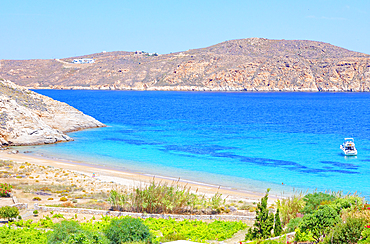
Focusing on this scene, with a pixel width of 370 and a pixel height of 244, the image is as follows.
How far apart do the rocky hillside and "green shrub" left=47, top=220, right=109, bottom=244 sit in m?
30.3

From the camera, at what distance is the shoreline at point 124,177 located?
73.8ft

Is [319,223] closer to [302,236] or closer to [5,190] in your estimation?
[302,236]

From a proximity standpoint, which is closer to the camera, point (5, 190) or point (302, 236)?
point (302, 236)

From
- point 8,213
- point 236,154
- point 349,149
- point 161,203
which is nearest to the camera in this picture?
point 8,213

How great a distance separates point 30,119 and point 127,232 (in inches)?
1282

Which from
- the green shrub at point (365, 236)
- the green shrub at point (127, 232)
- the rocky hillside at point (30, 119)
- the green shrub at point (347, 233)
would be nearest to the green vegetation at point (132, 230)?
the green shrub at point (127, 232)

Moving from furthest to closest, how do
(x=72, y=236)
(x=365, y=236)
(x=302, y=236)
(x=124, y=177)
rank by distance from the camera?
(x=124, y=177)
(x=302, y=236)
(x=365, y=236)
(x=72, y=236)

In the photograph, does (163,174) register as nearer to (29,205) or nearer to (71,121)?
(29,205)

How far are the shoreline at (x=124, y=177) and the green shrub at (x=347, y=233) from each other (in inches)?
360

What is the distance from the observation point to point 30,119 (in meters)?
39.7

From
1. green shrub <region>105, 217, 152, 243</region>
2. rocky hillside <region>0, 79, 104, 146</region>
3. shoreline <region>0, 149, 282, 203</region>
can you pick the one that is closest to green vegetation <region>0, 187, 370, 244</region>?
green shrub <region>105, 217, 152, 243</region>

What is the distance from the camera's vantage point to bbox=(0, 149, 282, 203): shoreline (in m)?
22.5

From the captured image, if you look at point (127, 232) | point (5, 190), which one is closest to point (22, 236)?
point (127, 232)

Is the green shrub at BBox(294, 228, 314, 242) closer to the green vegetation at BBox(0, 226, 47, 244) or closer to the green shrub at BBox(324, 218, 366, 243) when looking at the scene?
the green shrub at BBox(324, 218, 366, 243)
